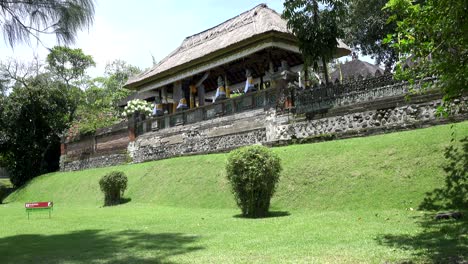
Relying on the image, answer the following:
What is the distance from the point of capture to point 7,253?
23.3ft

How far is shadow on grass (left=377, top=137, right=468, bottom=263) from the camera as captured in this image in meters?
5.19

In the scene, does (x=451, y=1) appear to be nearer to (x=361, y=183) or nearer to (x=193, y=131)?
(x=361, y=183)

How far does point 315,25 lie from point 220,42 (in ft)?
19.6

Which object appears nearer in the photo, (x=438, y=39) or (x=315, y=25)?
(x=438, y=39)

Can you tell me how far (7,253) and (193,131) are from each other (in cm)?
1365

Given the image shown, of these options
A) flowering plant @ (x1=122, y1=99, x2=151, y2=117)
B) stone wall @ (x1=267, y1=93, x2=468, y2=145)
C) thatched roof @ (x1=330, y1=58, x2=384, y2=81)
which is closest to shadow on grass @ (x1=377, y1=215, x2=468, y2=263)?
stone wall @ (x1=267, y1=93, x2=468, y2=145)

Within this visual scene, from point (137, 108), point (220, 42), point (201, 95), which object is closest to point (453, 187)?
point (220, 42)

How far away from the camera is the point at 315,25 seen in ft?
54.9

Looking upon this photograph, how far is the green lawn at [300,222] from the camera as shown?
5840 millimetres

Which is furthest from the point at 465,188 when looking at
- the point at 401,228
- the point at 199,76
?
the point at 199,76

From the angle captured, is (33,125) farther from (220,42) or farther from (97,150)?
(220,42)

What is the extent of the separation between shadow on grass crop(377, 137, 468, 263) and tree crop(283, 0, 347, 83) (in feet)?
26.9

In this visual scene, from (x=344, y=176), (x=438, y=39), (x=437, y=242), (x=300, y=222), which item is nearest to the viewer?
(x=437, y=242)

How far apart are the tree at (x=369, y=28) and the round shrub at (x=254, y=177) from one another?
22.2 meters
